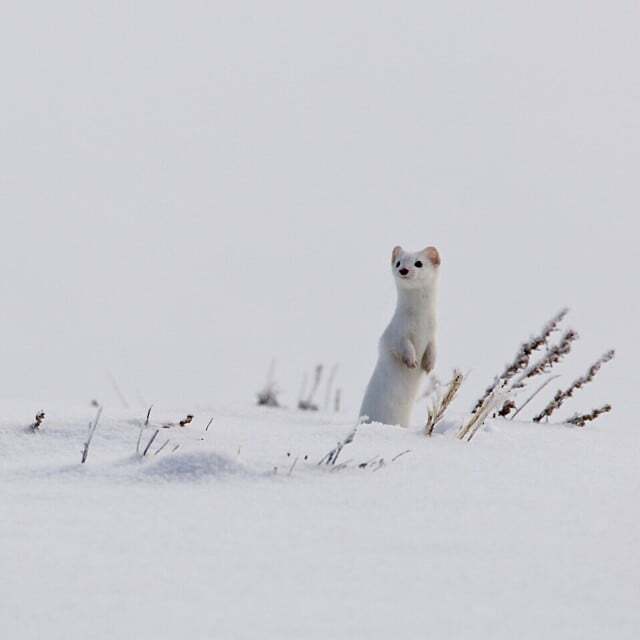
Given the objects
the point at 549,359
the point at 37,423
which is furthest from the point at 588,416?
the point at 37,423

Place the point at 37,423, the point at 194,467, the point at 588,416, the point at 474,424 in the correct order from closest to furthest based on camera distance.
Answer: the point at 194,467 < the point at 37,423 < the point at 474,424 < the point at 588,416

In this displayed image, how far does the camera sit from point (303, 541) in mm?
2121

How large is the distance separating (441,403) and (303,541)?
5.21 ft

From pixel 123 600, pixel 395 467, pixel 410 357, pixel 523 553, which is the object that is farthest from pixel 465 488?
pixel 410 357

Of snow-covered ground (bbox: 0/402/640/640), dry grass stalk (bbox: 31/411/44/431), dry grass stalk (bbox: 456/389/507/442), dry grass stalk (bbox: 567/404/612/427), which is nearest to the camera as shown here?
snow-covered ground (bbox: 0/402/640/640)

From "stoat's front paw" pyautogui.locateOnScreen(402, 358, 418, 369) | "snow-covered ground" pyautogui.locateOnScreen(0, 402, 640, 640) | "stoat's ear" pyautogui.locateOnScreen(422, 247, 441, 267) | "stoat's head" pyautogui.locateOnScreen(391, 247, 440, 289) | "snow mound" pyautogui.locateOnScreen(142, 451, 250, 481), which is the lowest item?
"stoat's front paw" pyautogui.locateOnScreen(402, 358, 418, 369)

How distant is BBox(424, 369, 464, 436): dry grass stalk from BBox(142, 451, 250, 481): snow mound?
3.43 ft

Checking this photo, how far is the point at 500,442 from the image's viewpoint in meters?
3.52

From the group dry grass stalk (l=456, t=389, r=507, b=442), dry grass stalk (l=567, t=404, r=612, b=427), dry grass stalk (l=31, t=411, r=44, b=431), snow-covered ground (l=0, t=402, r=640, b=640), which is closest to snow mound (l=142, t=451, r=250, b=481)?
snow-covered ground (l=0, t=402, r=640, b=640)

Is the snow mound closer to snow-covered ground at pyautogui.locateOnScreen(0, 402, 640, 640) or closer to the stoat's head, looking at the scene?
snow-covered ground at pyautogui.locateOnScreen(0, 402, 640, 640)

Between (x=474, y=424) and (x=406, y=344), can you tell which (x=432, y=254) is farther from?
(x=474, y=424)

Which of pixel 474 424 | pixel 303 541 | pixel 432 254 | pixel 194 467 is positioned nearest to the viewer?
pixel 303 541

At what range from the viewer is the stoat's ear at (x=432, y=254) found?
5.67 meters

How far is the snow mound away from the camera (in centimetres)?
254
